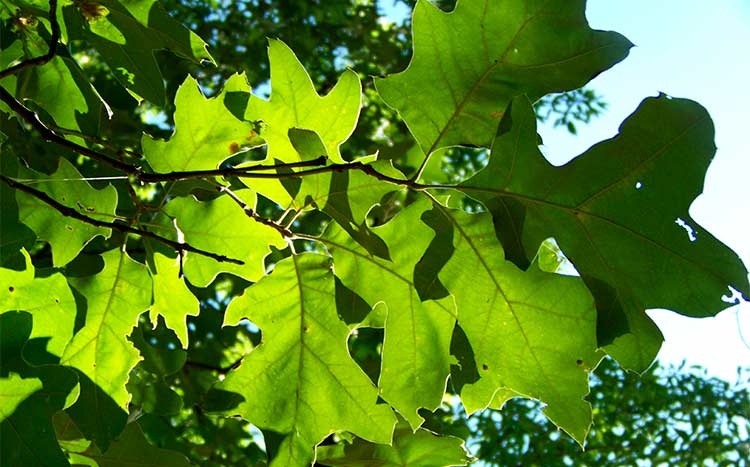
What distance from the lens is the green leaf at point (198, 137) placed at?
1.36m

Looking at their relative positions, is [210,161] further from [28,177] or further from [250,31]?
[250,31]

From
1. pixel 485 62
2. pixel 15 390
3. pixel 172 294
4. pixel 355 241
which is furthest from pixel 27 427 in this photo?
pixel 485 62

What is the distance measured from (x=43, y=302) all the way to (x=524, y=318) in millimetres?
829

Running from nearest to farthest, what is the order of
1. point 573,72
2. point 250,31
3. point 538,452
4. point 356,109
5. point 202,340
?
point 573,72, point 356,109, point 202,340, point 538,452, point 250,31

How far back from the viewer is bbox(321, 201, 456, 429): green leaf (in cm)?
131

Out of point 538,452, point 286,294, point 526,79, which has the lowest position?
point 286,294

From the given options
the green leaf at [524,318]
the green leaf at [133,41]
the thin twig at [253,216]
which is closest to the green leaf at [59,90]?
the green leaf at [133,41]

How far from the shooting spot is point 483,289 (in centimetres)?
122

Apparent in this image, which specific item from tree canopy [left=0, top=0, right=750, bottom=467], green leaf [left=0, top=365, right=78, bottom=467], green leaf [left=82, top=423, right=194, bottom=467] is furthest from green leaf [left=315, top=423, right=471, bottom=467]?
green leaf [left=0, top=365, right=78, bottom=467]

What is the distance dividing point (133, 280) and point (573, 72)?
876 millimetres

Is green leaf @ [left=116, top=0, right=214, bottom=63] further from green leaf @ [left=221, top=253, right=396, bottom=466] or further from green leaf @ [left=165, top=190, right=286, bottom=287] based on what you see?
green leaf @ [left=221, top=253, right=396, bottom=466]

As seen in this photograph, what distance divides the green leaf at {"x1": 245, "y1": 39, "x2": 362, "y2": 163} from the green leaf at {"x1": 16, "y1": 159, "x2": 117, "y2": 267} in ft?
1.20

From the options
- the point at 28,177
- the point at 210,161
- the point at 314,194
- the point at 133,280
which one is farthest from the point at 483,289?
the point at 28,177

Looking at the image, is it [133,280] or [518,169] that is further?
[133,280]
